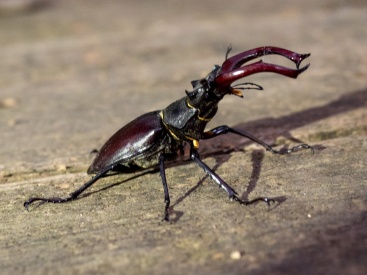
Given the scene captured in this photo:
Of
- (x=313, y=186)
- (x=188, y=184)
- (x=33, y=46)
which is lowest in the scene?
(x=33, y=46)

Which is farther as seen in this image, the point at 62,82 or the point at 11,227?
the point at 62,82

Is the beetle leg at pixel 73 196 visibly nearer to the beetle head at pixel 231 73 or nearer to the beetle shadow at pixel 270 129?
the beetle shadow at pixel 270 129

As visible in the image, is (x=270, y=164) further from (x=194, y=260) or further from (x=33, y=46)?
(x=33, y=46)

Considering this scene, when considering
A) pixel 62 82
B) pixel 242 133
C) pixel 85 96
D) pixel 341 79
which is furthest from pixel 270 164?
pixel 62 82

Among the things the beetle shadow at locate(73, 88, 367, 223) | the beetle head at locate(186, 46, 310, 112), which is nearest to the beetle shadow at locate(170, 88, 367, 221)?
the beetle shadow at locate(73, 88, 367, 223)

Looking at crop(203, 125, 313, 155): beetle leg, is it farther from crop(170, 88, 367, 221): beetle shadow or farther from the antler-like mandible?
the antler-like mandible

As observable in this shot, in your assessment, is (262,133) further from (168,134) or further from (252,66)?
(252,66)

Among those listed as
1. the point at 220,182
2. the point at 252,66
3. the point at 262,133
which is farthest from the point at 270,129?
the point at 252,66
